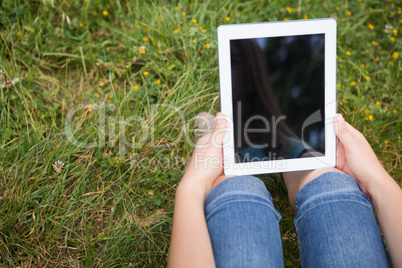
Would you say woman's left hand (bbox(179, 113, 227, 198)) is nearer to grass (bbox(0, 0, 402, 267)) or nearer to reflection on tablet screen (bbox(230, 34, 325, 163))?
reflection on tablet screen (bbox(230, 34, 325, 163))

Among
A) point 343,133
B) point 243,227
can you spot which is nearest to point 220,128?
point 243,227

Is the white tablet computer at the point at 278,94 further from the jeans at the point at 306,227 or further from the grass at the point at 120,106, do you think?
the grass at the point at 120,106

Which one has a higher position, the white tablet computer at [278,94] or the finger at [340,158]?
the white tablet computer at [278,94]

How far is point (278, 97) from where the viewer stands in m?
1.54

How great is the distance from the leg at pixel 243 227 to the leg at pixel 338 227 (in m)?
0.13

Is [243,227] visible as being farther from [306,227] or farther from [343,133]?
[343,133]

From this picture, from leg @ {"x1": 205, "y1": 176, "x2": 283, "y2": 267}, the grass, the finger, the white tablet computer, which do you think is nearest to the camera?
leg @ {"x1": 205, "y1": 176, "x2": 283, "y2": 267}

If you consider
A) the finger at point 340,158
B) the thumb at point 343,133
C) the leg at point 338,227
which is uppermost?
the thumb at point 343,133

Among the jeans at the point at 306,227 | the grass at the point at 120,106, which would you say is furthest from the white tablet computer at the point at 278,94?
the grass at the point at 120,106

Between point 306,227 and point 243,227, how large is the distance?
0.31 meters

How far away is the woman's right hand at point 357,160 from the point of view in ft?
4.75

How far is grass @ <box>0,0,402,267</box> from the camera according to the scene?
1750 millimetres

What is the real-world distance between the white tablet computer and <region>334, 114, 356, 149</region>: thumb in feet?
0.09

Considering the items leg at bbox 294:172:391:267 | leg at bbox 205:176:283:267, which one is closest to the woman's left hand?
leg at bbox 205:176:283:267
